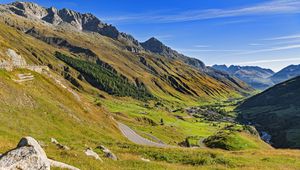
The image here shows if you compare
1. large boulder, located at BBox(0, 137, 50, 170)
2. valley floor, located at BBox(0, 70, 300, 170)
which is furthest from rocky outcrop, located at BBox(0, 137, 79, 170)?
valley floor, located at BBox(0, 70, 300, 170)

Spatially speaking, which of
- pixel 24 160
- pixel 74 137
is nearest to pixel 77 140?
pixel 74 137

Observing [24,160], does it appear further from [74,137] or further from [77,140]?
[74,137]

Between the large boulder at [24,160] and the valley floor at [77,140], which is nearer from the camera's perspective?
the large boulder at [24,160]

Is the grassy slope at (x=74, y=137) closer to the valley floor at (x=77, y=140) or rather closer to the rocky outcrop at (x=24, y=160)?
the valley floor at (x=77, y=140)

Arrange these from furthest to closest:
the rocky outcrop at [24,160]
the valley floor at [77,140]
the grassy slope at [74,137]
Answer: the grassy slope at [74,137]
the valley floor at [77,140]
the rocky outcrop at [24,160]

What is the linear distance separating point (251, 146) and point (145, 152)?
200ft

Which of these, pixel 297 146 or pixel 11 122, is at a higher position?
pixel 11 122

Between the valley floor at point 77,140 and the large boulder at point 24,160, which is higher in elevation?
the large boulder at point 24,160

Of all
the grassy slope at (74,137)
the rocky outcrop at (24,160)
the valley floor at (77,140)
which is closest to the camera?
the rocky outcrop at (24,160)

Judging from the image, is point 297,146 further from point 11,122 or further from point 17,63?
point 11,122

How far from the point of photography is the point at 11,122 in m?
58.8

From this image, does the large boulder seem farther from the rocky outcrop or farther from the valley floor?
the valley floor

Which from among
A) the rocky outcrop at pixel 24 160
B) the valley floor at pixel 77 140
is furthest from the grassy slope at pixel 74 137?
the rocky outcrop at pixel 24 160

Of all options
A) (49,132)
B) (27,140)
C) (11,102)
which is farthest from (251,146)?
(27,140)
